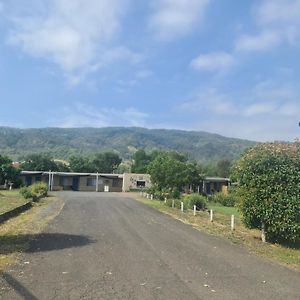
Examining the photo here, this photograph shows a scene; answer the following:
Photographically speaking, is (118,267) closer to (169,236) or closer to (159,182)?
(169,236)

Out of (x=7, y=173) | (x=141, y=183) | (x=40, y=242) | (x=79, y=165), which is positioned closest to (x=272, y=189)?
(x=40, y=242)

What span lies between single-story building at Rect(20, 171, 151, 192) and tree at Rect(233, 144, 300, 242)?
69132 millimetres

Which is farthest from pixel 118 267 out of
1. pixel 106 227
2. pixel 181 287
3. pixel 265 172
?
pixel 106 227

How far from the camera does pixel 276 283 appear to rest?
366 inches

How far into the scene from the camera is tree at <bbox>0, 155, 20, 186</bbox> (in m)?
70.2

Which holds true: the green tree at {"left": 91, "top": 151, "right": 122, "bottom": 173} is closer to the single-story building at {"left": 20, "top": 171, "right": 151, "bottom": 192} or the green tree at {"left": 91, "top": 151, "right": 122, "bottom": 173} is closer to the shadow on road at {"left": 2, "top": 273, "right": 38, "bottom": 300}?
the single-story building at {"left": 20, "top": 171, "right": 151, "bottom": 192}

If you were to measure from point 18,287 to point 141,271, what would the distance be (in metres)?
2.80

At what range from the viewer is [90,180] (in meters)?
A: 89.4

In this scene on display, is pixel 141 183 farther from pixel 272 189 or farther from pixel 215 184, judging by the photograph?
pixel 272 189

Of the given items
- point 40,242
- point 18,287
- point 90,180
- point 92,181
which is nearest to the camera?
point 18,287

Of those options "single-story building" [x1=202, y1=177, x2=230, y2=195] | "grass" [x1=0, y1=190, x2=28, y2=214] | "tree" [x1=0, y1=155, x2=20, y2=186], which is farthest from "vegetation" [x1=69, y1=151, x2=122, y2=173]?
"grass" [x1=0, y1=190, x2=28, y2=214]

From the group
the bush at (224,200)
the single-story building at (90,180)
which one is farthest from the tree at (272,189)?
the single-story building at (90,180)

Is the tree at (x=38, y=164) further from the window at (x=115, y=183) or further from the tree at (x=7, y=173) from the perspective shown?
the tree at (x=7, y=173)

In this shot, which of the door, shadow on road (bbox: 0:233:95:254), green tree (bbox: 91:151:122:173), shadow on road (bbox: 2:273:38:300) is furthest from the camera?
green tree (bbox: 91:151:122:173)
